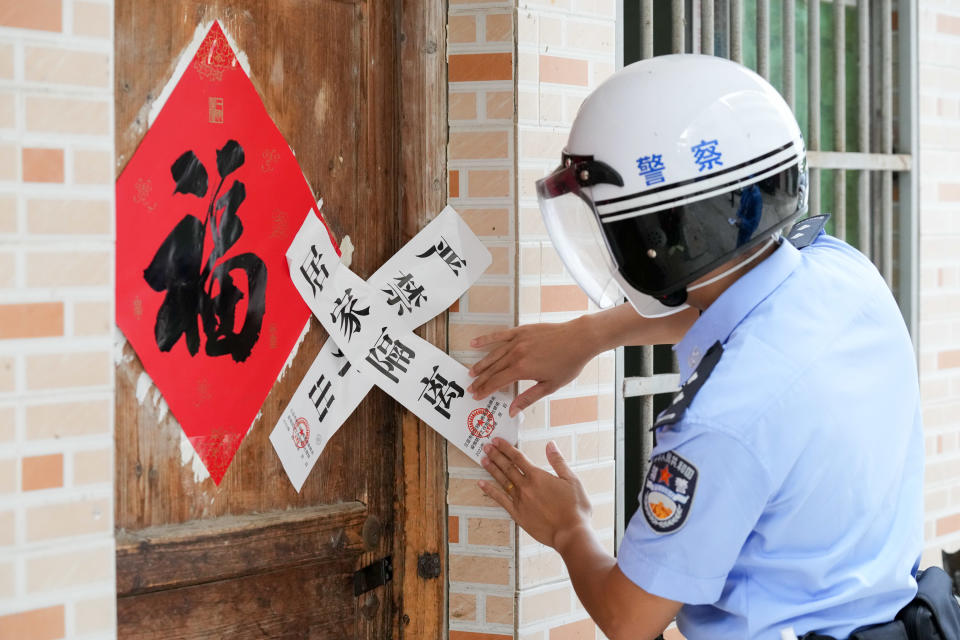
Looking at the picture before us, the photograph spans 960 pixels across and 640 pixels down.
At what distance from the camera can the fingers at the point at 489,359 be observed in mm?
2170

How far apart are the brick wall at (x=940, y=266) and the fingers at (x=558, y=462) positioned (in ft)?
5.41

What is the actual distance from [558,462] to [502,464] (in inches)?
6.7

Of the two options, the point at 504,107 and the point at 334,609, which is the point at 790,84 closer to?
the point at 504,107

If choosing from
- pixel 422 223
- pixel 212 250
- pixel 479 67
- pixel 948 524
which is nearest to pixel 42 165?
pixel 212 250

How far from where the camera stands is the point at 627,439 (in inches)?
101

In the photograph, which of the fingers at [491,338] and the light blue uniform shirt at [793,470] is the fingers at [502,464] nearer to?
the fingers at [491,338]

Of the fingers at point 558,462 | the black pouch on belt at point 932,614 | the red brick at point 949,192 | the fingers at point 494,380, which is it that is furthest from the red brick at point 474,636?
the red brick at point 949,192

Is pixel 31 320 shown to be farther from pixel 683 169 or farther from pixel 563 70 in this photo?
pixel 563 70

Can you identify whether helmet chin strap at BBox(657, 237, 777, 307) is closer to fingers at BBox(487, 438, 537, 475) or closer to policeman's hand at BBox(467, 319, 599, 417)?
policeman's hand at BBox(467, 319, 599, 417)

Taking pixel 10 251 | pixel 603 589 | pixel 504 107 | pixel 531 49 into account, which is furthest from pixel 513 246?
pixel 10 251

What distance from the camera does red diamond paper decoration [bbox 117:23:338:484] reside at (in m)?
1.92

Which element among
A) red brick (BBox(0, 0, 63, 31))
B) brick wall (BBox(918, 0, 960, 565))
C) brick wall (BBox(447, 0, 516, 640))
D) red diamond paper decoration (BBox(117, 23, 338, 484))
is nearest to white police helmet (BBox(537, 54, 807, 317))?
brick wall (BBox(447, 0, 516, 640))

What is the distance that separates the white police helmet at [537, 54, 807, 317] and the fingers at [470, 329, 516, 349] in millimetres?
569

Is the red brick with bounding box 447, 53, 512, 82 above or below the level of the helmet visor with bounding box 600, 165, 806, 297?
above
